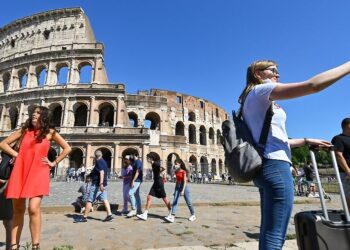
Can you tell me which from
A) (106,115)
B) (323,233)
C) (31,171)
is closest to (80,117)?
(106,115)

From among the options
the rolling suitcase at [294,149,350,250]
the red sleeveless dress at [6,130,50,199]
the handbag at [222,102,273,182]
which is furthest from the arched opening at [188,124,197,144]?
the rolling suitcase at [294,149,350,250]

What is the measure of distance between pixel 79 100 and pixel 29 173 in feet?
86.3

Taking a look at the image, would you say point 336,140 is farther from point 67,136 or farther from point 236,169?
point 67,136

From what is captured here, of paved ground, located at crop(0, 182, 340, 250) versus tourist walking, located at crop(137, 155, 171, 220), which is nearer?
paved ground, located at crop(0, 182, 340, 250)

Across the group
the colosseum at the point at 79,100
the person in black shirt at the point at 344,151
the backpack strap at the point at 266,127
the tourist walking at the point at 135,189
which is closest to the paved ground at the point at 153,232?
the tourist walking at the point at 135,189

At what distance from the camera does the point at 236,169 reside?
1.82 m

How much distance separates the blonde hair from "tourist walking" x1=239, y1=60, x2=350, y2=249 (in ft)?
0.16

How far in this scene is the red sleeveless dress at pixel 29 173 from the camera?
3023mm

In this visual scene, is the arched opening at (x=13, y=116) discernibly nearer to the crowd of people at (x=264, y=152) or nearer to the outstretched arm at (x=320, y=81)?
the crowd of people at (x=264, y=152)

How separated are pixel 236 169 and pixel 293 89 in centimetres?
60

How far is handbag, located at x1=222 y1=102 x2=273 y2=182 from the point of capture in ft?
5.87

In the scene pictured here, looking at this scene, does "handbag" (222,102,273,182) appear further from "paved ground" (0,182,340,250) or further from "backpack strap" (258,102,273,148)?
"paved ground" (0,182,340,250)

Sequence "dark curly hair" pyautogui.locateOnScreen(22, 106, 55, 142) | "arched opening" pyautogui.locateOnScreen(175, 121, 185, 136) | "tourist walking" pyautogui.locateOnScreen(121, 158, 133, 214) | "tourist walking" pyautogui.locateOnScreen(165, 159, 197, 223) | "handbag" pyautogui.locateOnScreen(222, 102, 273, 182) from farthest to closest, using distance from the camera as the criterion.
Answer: "arched opening" pyautogui.locateOnScreen(175, 121, 185, 136), "tourist walking" pyautogui.locateOnScreen(121, 158, 133, 214), "tourist walking" pyautogui.locateOnScreen(165, 159, 197, 223), "dark curly hair" pyautogui.locateOnScreen(22, 106, 55, 142), "handbag" pyautogui.locateOnScreen(222, 102, 273, 182)

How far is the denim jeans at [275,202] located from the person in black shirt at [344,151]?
2.14 m
